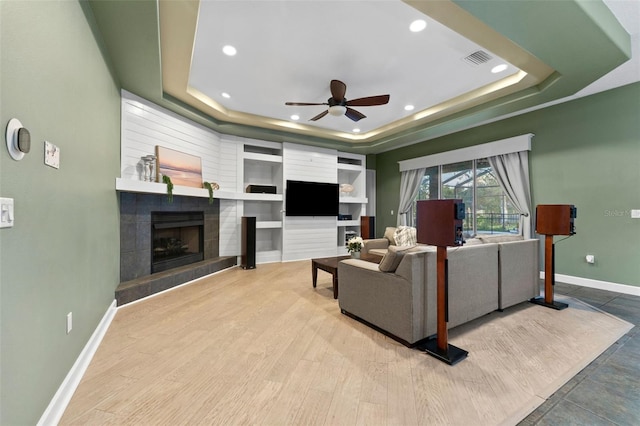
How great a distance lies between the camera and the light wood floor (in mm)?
1527

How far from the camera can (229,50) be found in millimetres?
3096

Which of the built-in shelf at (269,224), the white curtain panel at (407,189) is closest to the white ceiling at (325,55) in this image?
the white curtain panel at (407,189)

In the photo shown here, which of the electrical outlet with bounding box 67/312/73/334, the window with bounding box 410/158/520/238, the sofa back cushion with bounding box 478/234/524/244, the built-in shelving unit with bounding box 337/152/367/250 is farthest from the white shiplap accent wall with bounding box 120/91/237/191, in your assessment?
the window with bounding box 410/158/520/238

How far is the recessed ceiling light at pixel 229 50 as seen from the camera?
120 inches

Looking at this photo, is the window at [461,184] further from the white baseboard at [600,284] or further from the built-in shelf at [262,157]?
the built-in shelf at [262,157]

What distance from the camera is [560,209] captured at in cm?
318

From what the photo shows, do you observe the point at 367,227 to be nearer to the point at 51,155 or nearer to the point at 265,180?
the point at 265,180

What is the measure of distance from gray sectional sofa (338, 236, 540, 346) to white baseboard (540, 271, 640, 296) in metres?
1.49

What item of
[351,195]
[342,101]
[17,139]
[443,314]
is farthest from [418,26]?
[351,195]

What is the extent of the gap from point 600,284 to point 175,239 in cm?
667

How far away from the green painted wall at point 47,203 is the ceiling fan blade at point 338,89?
2454 mm

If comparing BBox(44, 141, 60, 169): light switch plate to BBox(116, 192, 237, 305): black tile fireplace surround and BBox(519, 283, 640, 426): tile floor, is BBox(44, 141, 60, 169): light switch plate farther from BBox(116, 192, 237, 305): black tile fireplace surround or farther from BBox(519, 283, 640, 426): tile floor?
BBox(519, 283, 640, 426): tile floor

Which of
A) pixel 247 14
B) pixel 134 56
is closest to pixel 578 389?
pixel 247 14

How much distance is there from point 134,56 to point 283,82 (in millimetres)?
1802
